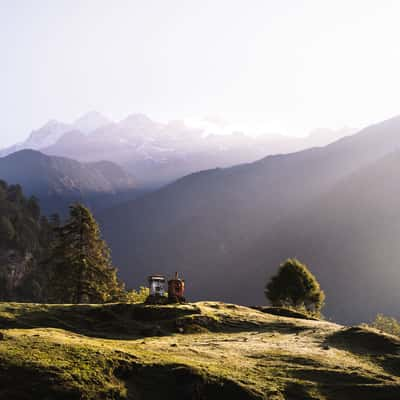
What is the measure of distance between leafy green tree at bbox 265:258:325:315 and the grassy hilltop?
4489 cm

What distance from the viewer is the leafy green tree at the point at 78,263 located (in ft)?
181

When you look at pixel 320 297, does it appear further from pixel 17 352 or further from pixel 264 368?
pixel 17 352

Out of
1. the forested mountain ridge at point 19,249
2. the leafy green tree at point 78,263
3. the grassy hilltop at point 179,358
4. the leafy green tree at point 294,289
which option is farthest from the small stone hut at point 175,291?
the forested mountain ridge at point 19,249

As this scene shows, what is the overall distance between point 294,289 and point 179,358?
203 feet

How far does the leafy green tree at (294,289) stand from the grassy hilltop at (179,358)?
147ft

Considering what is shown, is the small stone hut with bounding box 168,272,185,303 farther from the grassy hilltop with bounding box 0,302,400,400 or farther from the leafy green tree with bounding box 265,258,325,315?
the leafy green tree with bounding box 265,258,325,315

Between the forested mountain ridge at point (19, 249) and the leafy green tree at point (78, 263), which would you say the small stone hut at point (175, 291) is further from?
the forested mountain ridge at point (19, 249)

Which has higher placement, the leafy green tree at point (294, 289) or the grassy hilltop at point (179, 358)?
the leafy green tree at point (294, 289)

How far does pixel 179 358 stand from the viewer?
805 inches

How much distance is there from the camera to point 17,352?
660 inches

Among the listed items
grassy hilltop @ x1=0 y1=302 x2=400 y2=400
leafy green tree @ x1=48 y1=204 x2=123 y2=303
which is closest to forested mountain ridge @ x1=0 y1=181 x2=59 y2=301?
leafy green tree @ x1=48 y1=204 x2=123 y2=303

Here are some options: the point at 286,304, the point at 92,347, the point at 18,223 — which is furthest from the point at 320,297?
the point at 18,223

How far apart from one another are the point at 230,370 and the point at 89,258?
40.3m

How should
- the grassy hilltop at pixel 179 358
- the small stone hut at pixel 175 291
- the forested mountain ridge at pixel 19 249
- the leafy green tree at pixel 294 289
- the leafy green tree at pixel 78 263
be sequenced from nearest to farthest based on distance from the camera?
the grassy hilltop at pixel 179 358 → the small stone hut at pixel 175 291 → the leafy green tree at pixel 78 263 → the leafy green tree at pixel 294 289 → the forested mountain ridge at pixel 19 249
